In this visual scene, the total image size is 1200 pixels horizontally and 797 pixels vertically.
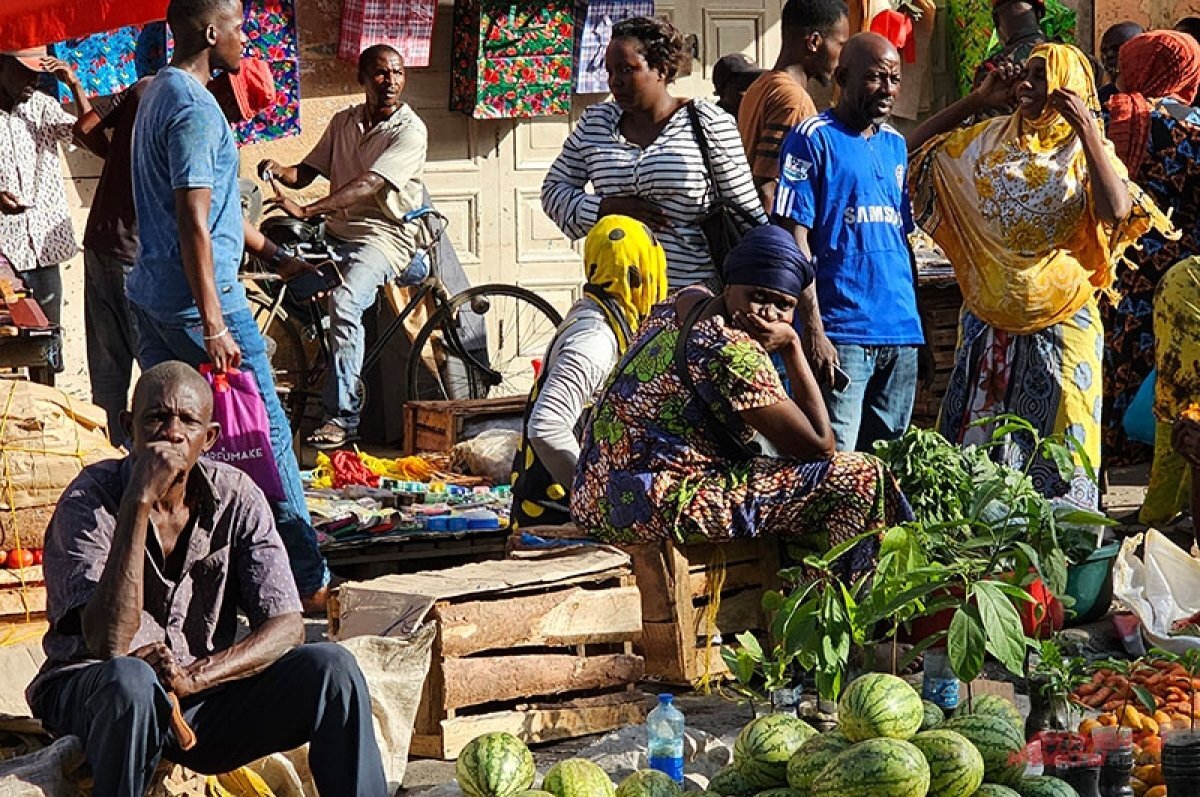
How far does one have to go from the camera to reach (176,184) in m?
5.93

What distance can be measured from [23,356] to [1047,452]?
12.7ft

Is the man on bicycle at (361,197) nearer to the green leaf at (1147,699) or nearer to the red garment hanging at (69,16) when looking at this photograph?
the red garment hanging at (69,16)

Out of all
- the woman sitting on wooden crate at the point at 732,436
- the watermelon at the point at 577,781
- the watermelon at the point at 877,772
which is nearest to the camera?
the watermelon at the point at 877,772

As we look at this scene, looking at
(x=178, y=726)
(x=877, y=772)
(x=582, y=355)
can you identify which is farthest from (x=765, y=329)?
(x=178, y=726)

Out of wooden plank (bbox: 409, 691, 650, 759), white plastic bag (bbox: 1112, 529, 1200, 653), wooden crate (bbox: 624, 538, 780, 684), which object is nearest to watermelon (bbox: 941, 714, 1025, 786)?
wooden plank (bbox: 409, 691, 650, 759)

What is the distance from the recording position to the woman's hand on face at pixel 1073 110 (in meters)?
7.07

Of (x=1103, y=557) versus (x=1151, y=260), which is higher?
(x=1151, y=260)

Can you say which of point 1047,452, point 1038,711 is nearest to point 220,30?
point 1047,452

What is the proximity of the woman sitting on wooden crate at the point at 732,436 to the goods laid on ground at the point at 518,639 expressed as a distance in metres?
0.26

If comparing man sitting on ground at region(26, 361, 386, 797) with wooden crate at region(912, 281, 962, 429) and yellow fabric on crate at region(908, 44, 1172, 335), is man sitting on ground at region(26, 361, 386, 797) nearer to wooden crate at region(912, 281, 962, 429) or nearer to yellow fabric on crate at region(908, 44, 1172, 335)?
yellow fabric on crate at region(908, 44, 1172, 335)

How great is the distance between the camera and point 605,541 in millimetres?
6027

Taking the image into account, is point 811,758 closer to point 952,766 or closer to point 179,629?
point 952,766

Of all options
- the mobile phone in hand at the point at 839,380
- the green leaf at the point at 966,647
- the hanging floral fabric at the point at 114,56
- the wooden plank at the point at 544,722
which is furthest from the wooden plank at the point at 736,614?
the hanging floral fabric at the point at 114,56

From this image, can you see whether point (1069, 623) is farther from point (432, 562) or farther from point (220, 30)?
point (220, 30)
